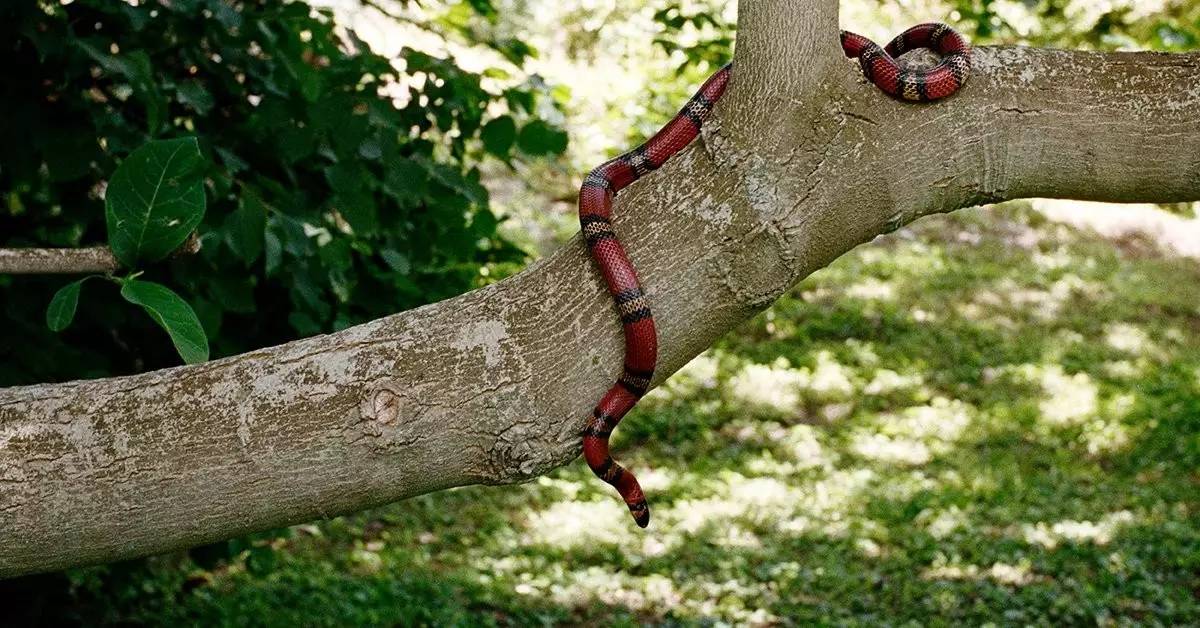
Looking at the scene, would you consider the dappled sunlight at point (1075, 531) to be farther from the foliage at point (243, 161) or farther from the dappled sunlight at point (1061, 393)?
the foliage at point (243, 161)

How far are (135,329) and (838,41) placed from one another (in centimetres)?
279

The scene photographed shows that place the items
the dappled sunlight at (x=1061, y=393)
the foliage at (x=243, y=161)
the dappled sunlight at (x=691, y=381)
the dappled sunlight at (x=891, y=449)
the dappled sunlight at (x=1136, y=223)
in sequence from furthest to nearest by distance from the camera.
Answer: the dappled sunlight at (x=1136, y=223) → the dappled sunlight at (x=691, y=381) → the dappled sunlight at (x=1061, y=393) → the dappled sunlight at (x=891, y=449) → the foliage at (x=243, y=161)

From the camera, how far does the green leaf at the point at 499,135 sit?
3840 mm

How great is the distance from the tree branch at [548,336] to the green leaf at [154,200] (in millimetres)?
225

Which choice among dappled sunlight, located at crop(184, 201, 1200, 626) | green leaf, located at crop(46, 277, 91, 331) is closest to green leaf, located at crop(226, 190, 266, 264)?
green leaf, located at crop(46, 277, 91, 331)

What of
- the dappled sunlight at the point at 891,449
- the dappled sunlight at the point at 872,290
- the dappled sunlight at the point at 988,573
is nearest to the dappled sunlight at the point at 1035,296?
the dappled sunlight at the point at 872,290

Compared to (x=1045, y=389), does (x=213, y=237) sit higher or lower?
higher

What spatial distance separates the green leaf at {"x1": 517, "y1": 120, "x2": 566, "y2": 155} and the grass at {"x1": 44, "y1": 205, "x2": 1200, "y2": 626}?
179 centimetres

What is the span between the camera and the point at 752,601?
604cm

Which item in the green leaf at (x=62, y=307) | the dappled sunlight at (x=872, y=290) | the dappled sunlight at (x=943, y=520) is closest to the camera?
the green leaf at (x=62, y=307)

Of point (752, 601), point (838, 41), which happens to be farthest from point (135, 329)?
point (752, 601)

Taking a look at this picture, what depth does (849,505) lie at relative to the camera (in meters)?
7.18

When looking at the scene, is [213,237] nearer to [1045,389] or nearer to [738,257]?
[738,257]

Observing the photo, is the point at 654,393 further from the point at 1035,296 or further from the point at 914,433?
the point at 1035,296
